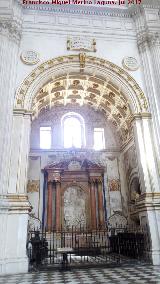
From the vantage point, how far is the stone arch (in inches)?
444

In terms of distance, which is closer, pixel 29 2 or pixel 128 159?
pixel 29 2

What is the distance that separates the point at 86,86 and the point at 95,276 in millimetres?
9854

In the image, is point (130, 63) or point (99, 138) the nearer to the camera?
point (130, 63)

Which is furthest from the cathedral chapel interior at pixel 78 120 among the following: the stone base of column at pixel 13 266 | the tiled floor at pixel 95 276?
the tiled floor at pixel 95 276

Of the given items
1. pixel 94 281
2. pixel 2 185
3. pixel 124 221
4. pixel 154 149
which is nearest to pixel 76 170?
pixel 124 221

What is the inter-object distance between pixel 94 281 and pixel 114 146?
10336 mm

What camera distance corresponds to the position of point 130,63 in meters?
12.8

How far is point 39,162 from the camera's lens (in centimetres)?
1516

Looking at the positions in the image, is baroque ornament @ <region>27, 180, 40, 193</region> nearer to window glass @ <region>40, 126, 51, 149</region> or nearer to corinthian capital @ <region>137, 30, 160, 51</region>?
window glass @ <region>40, 126, 51, 149</region>

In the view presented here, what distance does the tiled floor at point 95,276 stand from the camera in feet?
21.4

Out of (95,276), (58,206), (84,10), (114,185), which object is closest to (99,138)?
(114,185)

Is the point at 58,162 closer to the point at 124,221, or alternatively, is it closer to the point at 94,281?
the point at 124,221

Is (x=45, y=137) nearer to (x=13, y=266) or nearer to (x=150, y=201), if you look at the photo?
(x=150, y=201)

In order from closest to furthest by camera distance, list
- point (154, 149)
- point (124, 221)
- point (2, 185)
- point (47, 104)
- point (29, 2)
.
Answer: point (2, 185), point (154, 149), point (29, 2), point (124, 221), point (47, 104)
